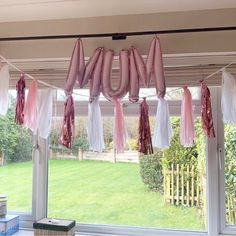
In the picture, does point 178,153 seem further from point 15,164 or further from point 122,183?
point 15,164

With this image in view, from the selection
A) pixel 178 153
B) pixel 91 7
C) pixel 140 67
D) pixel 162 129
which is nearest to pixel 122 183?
pixel 178 153

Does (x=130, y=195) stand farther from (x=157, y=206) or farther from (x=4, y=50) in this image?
(x=4, y=50)

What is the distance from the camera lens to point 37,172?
2119mm

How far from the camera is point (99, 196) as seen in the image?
6.82ft

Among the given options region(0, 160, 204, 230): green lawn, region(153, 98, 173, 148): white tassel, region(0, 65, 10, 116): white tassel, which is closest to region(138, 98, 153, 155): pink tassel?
region(153, 98, 173, 148): white tassel

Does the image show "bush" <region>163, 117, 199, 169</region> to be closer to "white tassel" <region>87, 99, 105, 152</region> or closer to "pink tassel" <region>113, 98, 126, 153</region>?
"pink tassel" <region>113, 98, 126, 153</region>

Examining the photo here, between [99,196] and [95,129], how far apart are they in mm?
564

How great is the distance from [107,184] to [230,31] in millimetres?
1191

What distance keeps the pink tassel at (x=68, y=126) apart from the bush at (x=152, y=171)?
52cm

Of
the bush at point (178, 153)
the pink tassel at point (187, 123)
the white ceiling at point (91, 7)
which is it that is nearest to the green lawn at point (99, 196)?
the bush at point (178, 153)

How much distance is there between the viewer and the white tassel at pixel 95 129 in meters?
1.74

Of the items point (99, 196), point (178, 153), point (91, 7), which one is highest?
point (91, 7)

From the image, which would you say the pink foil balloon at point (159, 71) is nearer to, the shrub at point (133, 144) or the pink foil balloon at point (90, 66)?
the pink foil balloon at point (90, 66)

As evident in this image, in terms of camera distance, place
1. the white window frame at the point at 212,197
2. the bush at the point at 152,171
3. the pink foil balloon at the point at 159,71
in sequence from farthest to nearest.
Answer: the bush at the point at 152,171, the white window frame at the point at 212,197, the pink foil balloon at the point at 159,71
